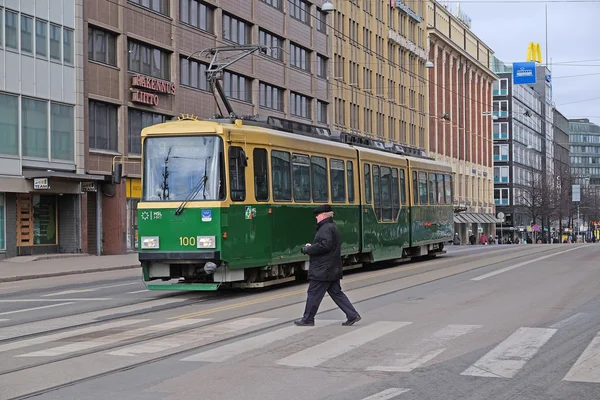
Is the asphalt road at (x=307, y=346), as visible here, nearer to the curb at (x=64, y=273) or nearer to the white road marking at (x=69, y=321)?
the white road marking at (x=69, y=321)

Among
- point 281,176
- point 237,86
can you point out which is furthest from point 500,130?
point 281,176

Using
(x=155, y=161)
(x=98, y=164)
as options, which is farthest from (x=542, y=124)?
(x=155, y=161)

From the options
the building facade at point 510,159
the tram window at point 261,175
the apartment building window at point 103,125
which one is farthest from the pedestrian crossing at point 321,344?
the building facade at point 510,159

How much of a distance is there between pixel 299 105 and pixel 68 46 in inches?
920

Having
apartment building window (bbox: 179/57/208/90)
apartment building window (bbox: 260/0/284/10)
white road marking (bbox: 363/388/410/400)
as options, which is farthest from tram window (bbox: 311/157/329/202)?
apartment building window (bbox: 260/0/284/10)

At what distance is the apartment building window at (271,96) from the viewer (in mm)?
53969

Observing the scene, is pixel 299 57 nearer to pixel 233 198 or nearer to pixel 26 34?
pixel 26 34

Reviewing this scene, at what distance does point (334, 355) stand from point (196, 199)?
757 centimetres

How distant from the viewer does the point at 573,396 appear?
788cm

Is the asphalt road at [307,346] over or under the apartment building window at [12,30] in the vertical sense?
under

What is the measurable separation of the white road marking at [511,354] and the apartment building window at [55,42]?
1138 inches

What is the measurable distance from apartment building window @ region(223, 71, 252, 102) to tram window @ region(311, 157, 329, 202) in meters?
28.6

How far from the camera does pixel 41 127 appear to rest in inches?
1442

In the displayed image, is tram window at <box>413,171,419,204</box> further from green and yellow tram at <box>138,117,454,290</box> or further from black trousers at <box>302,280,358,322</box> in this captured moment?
black trousers at <box>302,280,358,322</box>
